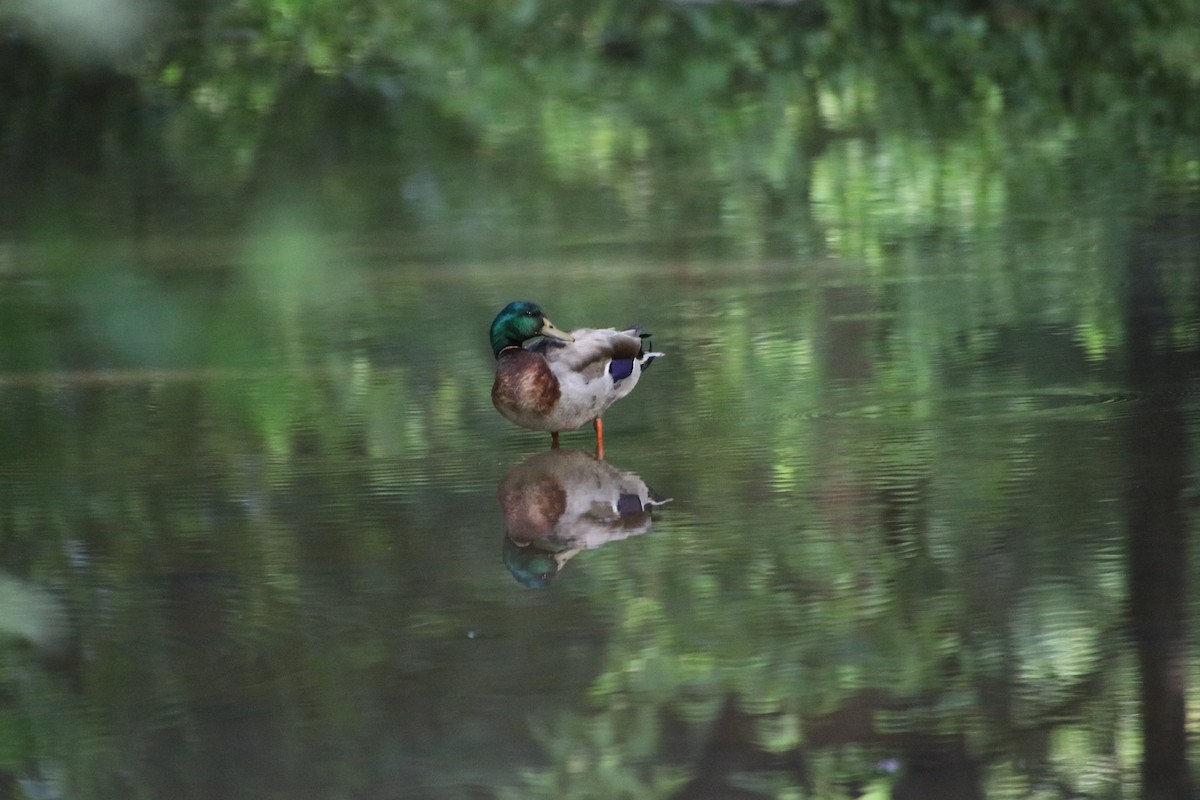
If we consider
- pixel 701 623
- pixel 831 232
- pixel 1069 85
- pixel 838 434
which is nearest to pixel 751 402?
pixel 838 434

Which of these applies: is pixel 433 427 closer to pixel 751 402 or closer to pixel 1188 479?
pixel 751 402

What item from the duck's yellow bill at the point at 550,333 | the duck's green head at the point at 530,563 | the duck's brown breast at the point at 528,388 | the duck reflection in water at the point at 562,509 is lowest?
the duck's green head at the point at 530,563

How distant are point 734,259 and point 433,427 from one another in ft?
10.9

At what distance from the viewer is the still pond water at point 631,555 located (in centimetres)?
427

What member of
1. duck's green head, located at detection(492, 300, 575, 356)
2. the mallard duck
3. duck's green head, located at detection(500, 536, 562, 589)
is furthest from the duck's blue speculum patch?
duck's green head, located at detection(500, 536, 562, 589)

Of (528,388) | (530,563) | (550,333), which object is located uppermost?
(550,333)

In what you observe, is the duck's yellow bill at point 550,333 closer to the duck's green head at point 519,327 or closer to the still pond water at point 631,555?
the duck's green head at point 519,327

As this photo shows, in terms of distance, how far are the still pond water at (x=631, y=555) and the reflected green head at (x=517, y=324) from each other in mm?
364

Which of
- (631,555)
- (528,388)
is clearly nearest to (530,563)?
(631,555)

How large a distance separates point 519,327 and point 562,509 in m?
0.91

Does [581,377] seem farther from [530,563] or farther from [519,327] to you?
[530,563]

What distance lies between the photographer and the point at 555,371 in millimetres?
6453

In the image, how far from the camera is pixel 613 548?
555 cm

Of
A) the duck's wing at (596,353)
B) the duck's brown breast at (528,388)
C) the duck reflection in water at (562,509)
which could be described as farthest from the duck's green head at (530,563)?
the duck's wing at (596,353)
